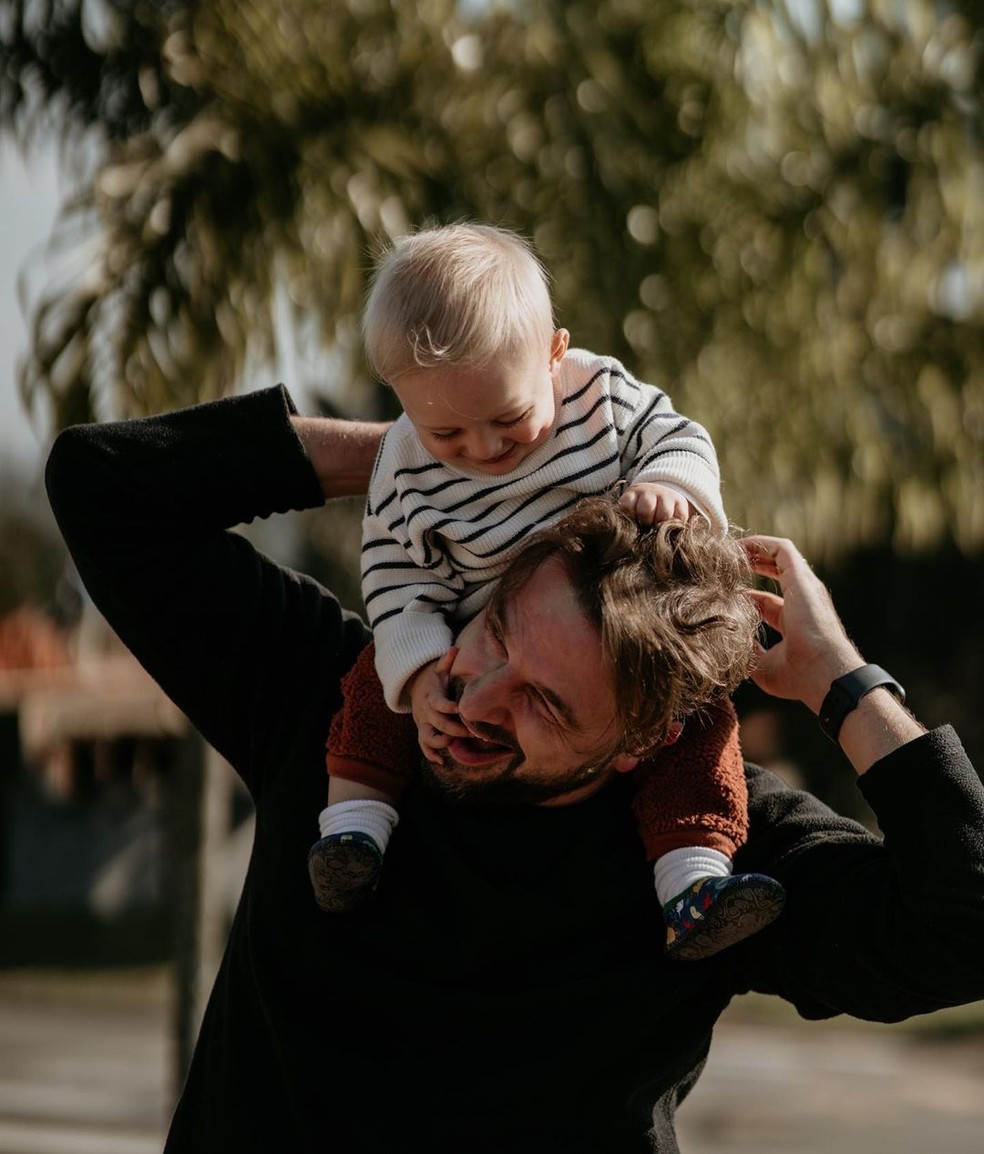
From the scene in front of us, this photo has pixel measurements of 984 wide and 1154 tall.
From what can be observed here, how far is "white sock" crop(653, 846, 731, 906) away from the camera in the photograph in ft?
5.57

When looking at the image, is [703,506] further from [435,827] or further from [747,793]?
[435,827]

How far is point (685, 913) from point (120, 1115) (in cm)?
862

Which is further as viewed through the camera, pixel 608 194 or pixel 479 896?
pixel 608 194

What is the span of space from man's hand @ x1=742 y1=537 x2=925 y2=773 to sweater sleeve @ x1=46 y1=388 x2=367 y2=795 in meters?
0.56

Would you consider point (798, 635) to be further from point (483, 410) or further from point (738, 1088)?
point (738, 1088)

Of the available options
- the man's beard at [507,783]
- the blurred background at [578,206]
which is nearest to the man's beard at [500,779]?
the man's beard at [507,783]

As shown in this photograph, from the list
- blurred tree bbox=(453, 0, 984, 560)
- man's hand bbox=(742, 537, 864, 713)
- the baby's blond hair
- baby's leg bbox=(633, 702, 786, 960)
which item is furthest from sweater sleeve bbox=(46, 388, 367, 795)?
blurred tree bbox=(453, 0, 984, 560)

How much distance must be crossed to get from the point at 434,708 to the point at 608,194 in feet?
8.70

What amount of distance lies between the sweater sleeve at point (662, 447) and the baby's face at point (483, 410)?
0.31 ft

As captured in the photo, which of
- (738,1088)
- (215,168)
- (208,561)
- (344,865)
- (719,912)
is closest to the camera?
(719,912)

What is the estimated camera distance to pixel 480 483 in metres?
1.83

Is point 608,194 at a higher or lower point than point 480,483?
lower

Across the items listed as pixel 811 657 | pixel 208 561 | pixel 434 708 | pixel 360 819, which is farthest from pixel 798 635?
pixel 208 561

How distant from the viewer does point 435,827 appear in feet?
6.06
